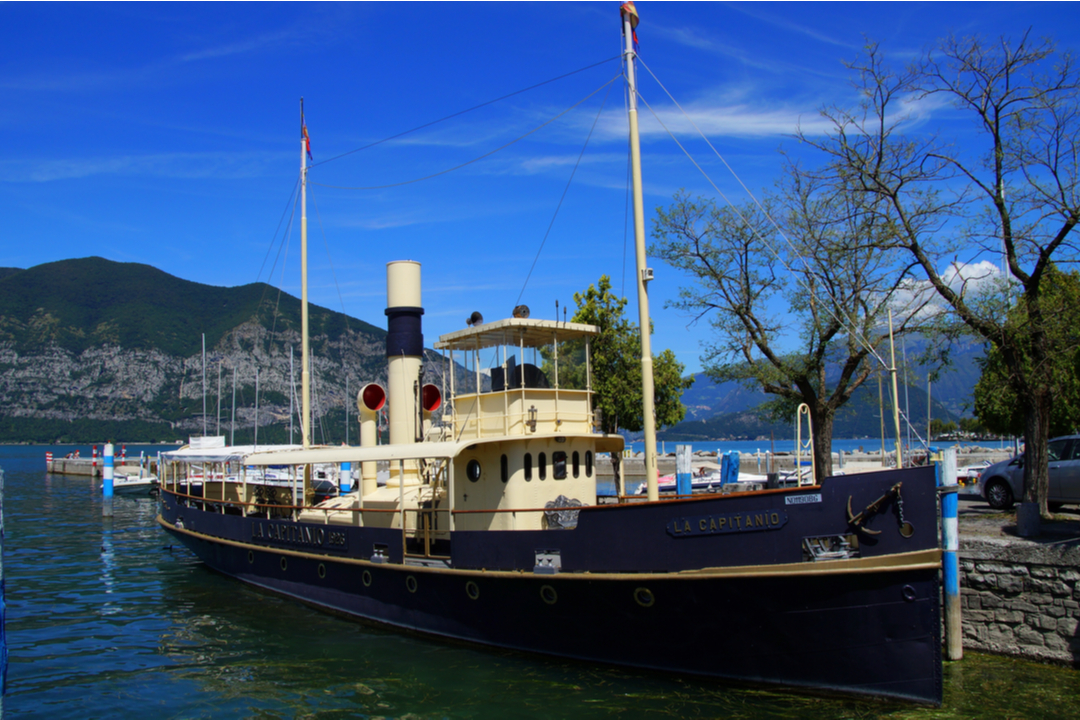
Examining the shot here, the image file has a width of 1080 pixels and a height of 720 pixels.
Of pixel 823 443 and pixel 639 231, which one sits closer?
pixel 639 231

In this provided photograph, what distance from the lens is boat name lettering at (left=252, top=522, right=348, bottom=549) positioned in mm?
13758

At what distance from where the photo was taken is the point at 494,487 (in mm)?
12367

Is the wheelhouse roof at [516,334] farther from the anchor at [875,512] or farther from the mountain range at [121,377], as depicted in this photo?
the mountain range at [121,377]

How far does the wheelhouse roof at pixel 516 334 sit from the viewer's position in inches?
487

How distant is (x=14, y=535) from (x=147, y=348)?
595ft

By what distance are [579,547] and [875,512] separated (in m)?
4.00

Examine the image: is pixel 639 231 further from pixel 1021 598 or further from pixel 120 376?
pixel 120 376

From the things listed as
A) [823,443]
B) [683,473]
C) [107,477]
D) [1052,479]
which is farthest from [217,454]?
[107,477]

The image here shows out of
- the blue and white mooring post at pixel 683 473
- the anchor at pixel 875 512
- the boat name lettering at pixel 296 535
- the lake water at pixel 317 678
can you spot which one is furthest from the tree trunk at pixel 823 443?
the boat name lettering at pixel 296 535

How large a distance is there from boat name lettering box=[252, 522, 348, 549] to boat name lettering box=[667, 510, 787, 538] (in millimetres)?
6721

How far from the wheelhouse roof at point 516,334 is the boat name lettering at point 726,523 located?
392cm

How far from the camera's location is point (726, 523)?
31.2 ft

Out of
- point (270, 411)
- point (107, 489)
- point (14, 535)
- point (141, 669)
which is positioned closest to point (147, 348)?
point (270, 411)

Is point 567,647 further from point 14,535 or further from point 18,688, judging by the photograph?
point 14,535
